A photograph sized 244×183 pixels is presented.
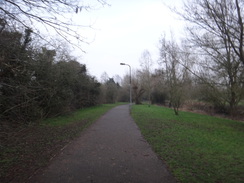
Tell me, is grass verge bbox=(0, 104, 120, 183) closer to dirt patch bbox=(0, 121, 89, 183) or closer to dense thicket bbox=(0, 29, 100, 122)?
dirt patch bbox=(0, 121, 89, 183)

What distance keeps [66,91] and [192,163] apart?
11.5 meters

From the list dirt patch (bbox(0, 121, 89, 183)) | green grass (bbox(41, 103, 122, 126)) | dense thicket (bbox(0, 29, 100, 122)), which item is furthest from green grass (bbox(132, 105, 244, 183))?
green grass (bbox(41, 103, 122, 126))

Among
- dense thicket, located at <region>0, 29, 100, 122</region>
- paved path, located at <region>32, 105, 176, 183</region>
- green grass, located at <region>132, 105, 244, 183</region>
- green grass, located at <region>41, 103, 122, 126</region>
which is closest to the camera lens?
paved path, located at <region>32, 105, 176, 183</region>

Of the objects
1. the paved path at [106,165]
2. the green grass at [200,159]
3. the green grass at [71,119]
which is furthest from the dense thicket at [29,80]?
the green grass at [200,159]

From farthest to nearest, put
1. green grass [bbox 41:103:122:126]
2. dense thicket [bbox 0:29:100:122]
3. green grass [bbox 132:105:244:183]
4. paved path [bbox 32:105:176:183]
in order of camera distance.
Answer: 1. green grass [bbox 41:103:122:126]
2. dense thicket [bbox 0:29:100:122]
3. green grass [bbox 132:105:244:183]
4. paved path [bbox 32:105:176:183]

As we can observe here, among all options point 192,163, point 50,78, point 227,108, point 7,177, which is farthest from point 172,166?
point 227,108

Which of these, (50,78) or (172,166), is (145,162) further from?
(50,78)

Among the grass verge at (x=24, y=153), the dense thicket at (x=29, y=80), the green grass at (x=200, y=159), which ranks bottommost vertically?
the grass verge at (x=24, y=153)

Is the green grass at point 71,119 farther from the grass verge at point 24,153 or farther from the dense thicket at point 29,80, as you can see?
the grass verge at point 24,153

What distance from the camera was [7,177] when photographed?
11.2 ft

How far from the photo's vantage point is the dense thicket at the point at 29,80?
4996 mm

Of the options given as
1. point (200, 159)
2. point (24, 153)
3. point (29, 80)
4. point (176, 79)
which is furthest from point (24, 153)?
point (176, 79)

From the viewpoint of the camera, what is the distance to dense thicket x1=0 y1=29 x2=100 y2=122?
5.00m

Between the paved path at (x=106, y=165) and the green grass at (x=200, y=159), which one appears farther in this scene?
the green grass at (x=200, y=159)
